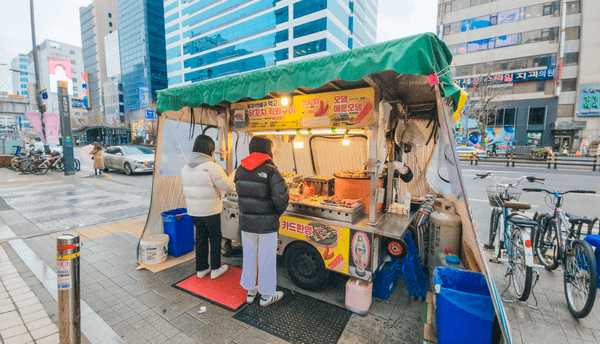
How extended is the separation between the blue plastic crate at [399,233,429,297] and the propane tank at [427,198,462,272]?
26.4 inches

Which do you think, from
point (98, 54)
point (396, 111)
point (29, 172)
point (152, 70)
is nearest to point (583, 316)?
A: point (396, 111)

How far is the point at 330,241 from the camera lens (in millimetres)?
3576

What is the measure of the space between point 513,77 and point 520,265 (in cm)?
3899

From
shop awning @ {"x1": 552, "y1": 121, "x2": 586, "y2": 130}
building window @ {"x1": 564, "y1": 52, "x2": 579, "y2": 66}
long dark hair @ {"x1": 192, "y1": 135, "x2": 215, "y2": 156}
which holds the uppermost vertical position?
building window @ {"x1": 564, "y1": 52, "x2": 579, "y2": 66}

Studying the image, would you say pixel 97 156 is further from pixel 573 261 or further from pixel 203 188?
pixel 573 261

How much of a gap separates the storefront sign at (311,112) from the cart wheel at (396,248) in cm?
165

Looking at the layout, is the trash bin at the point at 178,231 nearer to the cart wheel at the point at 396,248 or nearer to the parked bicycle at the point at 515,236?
the cart wheel at the point at 396,248

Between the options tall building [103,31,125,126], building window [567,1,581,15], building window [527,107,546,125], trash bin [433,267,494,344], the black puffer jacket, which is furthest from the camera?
tall building [103,31,125,126]

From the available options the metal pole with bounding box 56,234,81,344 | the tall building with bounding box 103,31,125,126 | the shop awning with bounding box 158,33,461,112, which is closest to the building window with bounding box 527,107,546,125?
the shop awning with bounding box 158,33,461,112

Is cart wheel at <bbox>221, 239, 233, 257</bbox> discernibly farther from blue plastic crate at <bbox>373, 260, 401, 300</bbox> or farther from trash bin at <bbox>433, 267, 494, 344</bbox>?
trash bin at <bbox>433, 267, 494, 344</bbox>

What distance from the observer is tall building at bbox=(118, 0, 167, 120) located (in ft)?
205

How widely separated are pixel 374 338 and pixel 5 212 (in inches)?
414

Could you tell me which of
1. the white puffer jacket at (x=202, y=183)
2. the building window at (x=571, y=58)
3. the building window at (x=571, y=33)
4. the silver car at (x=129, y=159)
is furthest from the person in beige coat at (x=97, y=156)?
the building window at (x=571, y=33)

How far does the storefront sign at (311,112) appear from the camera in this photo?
371 cm
